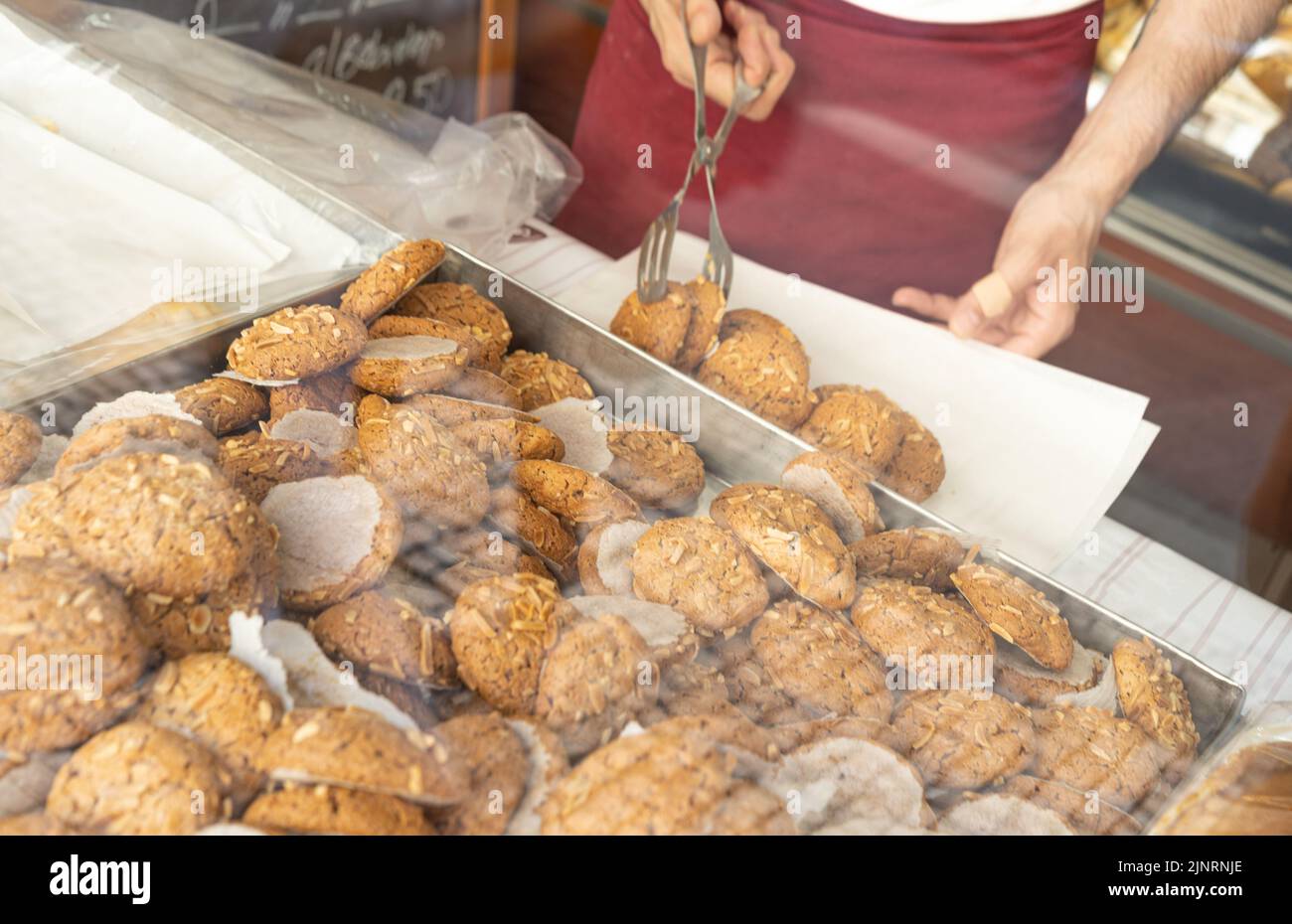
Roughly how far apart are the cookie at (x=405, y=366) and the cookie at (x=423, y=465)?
1.8 inches

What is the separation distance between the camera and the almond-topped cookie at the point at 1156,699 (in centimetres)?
81

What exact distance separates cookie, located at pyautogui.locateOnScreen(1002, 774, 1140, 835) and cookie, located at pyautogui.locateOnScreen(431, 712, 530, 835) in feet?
1.23

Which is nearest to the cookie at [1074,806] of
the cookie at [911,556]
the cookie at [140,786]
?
the cookie at [911,556]

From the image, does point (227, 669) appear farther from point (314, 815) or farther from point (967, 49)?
point (967, 49)

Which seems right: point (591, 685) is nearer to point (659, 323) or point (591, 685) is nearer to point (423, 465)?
point (423, 465)

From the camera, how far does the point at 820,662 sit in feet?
2.62

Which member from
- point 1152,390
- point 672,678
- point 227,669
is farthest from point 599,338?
point 1152,390

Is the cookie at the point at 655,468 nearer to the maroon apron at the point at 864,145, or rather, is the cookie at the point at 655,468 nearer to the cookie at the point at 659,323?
the cookie at the point at 659,323

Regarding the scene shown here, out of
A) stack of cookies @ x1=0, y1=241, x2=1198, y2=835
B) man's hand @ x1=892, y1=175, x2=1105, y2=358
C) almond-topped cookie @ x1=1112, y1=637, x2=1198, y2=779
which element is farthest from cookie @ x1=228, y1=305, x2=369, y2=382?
man's hand @ x1=892, y1=175, x2=1105, y2=358

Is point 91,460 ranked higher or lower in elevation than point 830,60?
lower

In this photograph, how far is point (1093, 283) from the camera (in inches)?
55.2

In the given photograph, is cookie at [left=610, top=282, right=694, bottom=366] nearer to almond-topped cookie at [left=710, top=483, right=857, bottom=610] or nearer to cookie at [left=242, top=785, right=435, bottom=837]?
almond-topped cookie at [left=710, top=483, right=857, bottom=610]

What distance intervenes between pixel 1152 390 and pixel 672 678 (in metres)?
0.90
